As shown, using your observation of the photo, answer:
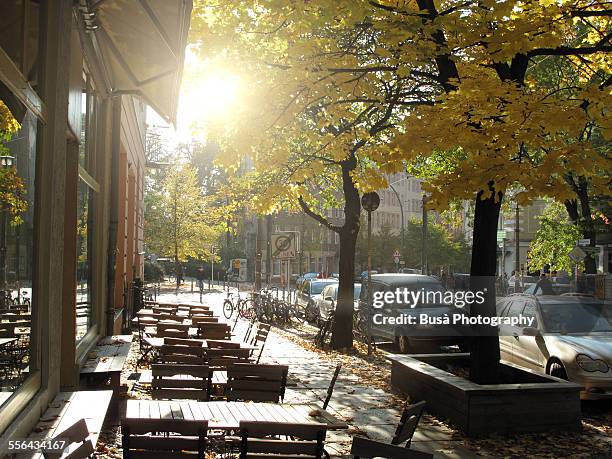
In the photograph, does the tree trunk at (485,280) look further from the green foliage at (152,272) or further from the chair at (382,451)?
the green foliage at (152,272)

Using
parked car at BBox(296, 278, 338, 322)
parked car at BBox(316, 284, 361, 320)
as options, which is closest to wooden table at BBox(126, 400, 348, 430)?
parked car at BBox(316, 284, 361, 320)

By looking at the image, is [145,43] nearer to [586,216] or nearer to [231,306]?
[231,306]

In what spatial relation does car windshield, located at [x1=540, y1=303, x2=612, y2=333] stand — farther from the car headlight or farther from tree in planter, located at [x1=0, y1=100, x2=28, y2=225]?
tree in planter, located at [x1=0, y1=100, x2=28, y2=225]

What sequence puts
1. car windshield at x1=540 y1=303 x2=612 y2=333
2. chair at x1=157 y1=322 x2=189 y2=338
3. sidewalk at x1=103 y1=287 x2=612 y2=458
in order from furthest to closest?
chair at x1=157 y1=322 x2=189 y2=338
car windshield at x1=540 y1=303 x2=612 y2=333
sidewalk at x1=103 y1=287 x2=612 y2=458

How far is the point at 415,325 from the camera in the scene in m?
17.7

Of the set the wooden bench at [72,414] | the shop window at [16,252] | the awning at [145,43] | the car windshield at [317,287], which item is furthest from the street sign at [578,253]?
the shop window at [16,252]

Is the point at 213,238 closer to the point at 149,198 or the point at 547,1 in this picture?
the point at 149,198

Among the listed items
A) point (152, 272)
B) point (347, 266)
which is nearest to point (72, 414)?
point (347, 266)

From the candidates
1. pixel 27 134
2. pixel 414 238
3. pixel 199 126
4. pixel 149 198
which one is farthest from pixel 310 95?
pixel 414 238

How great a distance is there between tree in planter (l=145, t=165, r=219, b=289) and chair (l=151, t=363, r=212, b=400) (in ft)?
150

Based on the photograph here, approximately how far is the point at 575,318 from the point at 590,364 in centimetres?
197

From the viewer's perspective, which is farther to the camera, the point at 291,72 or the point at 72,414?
the point at 291,72

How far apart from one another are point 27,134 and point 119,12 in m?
3.00

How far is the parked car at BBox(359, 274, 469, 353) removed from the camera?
17.5 meters
